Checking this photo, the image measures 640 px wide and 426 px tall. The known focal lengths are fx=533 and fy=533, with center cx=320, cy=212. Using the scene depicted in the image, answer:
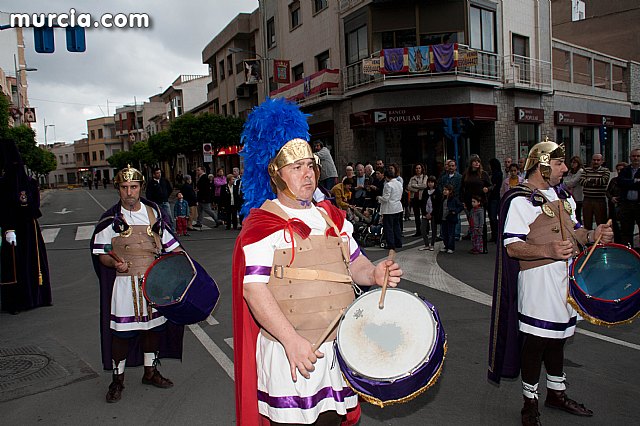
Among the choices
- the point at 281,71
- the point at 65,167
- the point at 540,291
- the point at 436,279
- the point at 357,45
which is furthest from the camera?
the point at 65,167

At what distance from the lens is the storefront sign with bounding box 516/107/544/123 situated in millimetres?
23969

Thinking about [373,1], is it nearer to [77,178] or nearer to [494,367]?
[494,367]

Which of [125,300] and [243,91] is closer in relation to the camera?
[125,300]

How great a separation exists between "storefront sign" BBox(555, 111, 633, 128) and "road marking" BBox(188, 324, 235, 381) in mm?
24690

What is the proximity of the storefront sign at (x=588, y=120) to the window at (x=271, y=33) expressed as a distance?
16.4m

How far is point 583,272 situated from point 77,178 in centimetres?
11819

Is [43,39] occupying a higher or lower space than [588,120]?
higher

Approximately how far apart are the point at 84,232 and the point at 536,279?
16.1m

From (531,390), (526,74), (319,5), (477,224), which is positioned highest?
(319,5)

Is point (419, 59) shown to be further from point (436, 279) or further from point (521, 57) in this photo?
point (436, 279)

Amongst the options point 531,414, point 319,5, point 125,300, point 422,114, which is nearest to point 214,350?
point 125,300

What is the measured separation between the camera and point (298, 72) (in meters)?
29.0

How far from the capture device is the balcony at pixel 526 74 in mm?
23506

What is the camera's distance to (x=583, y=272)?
387 centimetres
